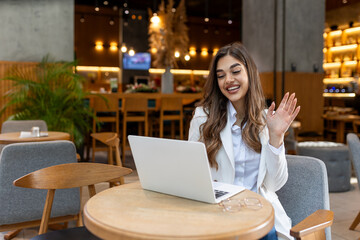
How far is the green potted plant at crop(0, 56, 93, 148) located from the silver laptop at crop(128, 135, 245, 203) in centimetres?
404

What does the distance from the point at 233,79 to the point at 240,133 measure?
11.0 inches

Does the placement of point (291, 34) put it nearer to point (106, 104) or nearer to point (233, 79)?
point (106, 104)

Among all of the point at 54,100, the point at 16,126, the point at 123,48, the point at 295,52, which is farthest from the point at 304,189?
the point at 123,48

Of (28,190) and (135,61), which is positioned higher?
(135,61)

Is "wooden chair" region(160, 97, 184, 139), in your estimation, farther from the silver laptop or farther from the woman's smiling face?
the silver laptop

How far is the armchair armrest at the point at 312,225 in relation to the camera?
51.6 inches

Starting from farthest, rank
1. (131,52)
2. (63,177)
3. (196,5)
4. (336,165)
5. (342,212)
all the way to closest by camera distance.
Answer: (196,5), (131,52), (336,165), (342,212), (63,177)

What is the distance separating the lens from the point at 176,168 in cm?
139

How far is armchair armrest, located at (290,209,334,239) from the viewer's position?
4.30ft

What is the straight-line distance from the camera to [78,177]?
2129mm

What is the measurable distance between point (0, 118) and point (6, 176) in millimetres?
4073

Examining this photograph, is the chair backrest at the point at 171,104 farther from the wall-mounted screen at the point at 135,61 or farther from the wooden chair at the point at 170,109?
the wall-mounted screen at the point at 135,61

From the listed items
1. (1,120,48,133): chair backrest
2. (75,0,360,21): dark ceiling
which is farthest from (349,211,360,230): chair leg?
(75,0,360,21): dark ceiling

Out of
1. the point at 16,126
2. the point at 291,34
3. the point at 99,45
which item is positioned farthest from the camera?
the point at 99,45
